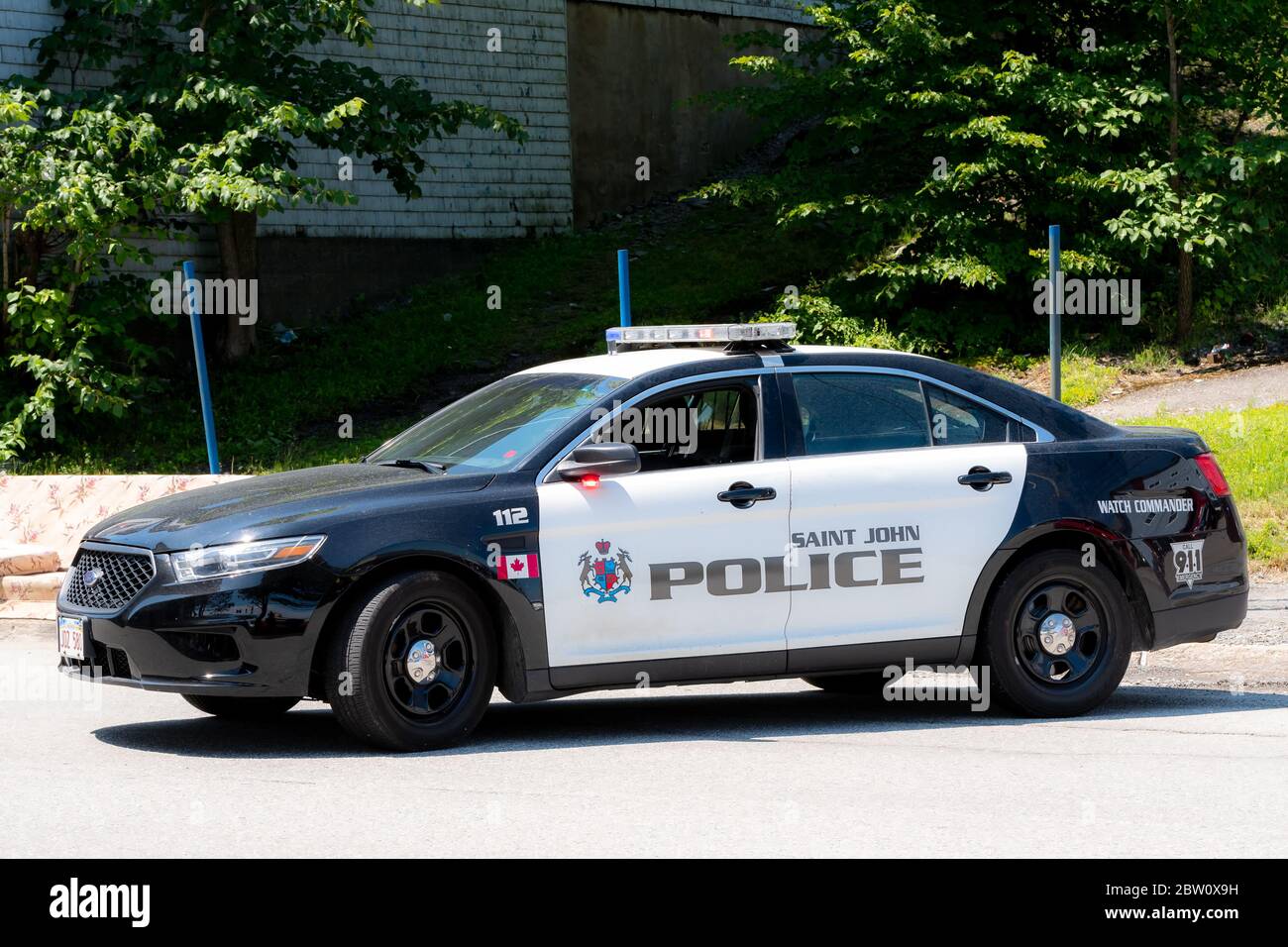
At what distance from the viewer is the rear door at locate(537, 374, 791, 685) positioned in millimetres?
6883

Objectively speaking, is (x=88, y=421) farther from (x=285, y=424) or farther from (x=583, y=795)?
(x=583, y=795)

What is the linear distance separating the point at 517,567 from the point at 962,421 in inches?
90.5

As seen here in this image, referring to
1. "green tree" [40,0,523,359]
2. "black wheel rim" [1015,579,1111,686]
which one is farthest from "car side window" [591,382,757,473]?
"green tree" [40,0,523,359]

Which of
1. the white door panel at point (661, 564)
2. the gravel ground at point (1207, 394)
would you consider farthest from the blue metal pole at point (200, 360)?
the gravel ground at point (1207, 394)

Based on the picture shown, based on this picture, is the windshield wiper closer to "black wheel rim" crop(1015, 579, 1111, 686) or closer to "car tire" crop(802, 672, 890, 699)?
"car tire" crop(802, 672, 890, 699)

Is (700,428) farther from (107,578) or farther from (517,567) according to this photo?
(107,578)

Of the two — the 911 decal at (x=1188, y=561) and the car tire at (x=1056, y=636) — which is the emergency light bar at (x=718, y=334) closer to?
the car tire at (x=1056, y=636)

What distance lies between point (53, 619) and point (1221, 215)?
1233 centimetres

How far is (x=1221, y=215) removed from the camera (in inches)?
674

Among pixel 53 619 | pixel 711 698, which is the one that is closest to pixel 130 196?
pixel 53 619

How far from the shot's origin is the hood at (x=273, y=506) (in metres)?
6.53

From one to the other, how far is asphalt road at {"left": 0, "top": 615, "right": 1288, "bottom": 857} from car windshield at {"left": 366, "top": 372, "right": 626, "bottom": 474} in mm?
1236

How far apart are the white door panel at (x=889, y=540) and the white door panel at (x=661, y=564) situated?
0.45 feet

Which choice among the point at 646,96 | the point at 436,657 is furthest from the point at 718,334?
the point at 646,96
